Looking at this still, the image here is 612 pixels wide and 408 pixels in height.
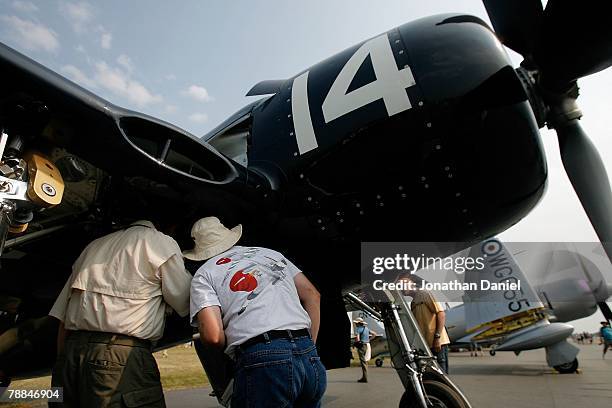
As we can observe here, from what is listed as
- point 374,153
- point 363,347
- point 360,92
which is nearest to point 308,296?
point 374,153

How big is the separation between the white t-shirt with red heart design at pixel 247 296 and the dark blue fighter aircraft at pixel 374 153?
72cm

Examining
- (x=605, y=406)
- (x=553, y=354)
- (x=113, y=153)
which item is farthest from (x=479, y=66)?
(x=553, y=354)

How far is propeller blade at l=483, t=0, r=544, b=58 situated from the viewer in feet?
8.48

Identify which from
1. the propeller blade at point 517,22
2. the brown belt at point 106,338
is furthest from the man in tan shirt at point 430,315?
the brown belt at point 106,338

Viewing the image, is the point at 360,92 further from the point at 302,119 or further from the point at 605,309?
the point at 605,309

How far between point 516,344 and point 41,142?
50.9 feet

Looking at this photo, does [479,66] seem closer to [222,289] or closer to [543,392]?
[222,289]

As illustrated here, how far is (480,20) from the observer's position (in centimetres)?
287

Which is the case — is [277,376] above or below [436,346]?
above

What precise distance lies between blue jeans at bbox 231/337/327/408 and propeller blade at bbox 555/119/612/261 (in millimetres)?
2281

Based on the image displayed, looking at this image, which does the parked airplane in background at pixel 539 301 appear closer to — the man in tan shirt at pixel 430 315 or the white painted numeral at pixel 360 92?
the man in tan shirt at pixel 430 315

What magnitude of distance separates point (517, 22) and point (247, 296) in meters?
2.42

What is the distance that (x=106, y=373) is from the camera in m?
1.73

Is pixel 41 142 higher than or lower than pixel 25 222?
higher
